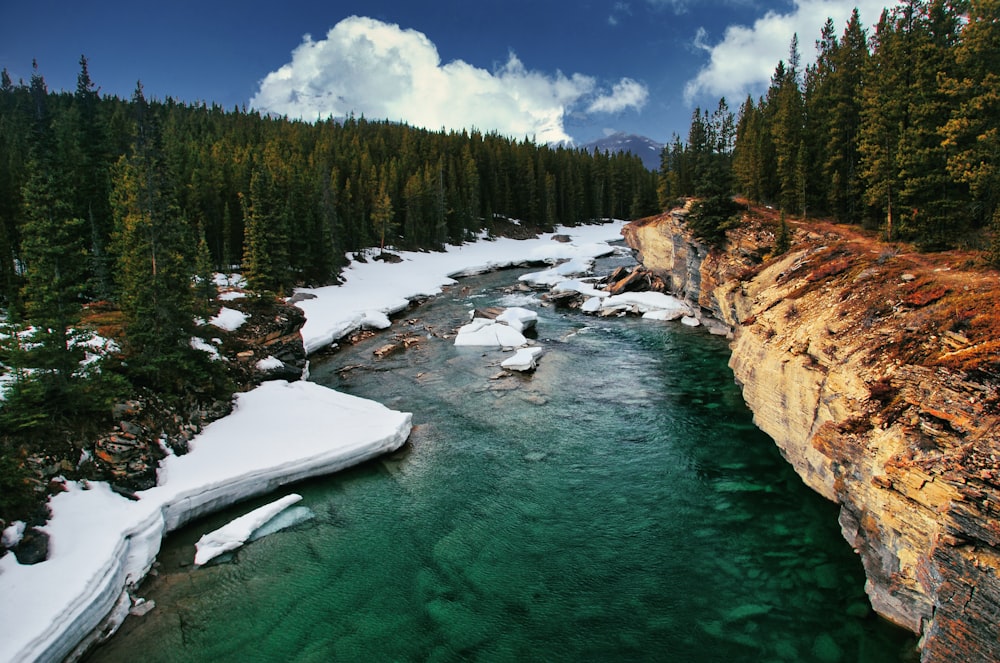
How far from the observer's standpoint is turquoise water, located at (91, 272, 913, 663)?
1194cm

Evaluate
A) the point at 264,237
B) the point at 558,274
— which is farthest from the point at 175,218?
the point at 558,274

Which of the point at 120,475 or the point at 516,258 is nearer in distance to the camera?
the point at 120,475

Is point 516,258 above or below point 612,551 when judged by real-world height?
above

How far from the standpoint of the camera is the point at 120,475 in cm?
1628

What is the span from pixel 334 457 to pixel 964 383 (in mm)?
18429

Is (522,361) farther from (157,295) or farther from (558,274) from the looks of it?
(558,274)

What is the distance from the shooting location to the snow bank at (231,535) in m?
15.1

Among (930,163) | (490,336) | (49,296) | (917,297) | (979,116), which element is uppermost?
(979,116)

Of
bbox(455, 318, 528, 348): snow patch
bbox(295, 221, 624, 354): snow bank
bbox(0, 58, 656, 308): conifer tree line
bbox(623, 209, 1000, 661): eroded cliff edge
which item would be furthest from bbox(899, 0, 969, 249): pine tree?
bbox(295, 221, 624, 354): snow bank

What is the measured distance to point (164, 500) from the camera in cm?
1602

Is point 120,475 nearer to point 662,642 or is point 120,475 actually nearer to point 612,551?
point 612,551

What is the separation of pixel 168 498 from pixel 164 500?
0.12 m

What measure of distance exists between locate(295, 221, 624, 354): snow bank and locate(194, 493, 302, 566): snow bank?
60.9ft

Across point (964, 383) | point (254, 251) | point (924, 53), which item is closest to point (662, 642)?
point (964, 383)
